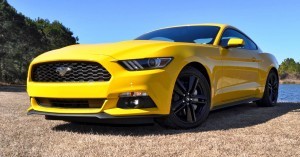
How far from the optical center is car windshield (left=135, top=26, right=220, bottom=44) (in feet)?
17.4

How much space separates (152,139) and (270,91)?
439 centimetres

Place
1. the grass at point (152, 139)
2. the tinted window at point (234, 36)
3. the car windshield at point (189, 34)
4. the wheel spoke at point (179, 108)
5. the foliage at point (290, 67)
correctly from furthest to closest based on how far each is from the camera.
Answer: the foliage at point (290, 67)
the tinted window at point (234, 36)
the car windshield at point (189, 34)
the wheel spoke at point (179, 108)
the grass at point (152, 139)

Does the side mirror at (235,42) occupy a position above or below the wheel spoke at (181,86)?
above

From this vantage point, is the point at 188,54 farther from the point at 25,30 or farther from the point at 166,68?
the point at 25,30

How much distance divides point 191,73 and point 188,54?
23 centimetres

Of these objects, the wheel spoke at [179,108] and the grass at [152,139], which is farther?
the wheel spoke at [179,108]

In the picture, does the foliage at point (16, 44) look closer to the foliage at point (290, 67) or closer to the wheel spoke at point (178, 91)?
the wheel spoke at point (178, 91)

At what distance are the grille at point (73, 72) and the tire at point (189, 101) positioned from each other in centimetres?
81

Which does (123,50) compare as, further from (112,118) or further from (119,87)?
(112,118)

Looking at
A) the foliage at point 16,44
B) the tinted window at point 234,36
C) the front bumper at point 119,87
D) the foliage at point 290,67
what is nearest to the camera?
the front bumper at point 119,87

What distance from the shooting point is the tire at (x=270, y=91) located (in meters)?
7.13

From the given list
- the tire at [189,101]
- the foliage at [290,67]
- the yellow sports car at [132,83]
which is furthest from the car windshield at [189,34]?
the foliage at [290,67]

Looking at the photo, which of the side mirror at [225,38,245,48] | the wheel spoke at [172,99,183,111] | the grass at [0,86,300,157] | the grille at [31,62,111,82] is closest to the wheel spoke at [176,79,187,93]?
the wheel spoke at [172,99,183,111]

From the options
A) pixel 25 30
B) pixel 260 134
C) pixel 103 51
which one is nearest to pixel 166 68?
pixel 103 51
